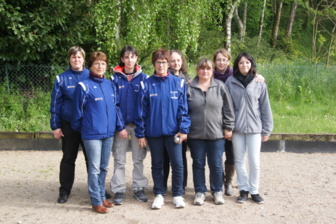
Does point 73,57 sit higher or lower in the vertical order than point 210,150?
higher

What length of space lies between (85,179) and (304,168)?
3.57 m

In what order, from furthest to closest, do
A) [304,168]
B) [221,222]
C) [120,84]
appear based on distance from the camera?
1. [304,168]
2. [120,84]
3. [221,222]

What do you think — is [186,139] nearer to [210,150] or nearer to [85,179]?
[210,150]

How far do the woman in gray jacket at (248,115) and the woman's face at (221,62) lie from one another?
0.17 metres

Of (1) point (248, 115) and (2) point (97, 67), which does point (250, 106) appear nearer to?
(1) point (248, 115)

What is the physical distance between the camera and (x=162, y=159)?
5324mm

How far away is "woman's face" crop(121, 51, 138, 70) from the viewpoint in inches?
206

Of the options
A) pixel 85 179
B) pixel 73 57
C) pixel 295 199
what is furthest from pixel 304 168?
pixel 73 57

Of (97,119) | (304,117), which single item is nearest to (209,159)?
(97,119)

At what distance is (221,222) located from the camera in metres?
4.85

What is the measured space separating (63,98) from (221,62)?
6.72ft

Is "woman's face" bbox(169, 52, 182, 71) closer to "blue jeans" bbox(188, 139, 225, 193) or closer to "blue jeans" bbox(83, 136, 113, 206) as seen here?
"blue jeans" bbox(188, 139, 225, 193)

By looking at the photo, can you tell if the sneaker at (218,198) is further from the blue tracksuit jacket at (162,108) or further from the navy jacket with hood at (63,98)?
the navy jacket with hood at (63,98)

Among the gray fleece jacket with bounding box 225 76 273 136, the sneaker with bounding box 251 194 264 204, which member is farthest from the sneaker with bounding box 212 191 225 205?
the gray fleece jacket with bounding box 225 76 273 136
